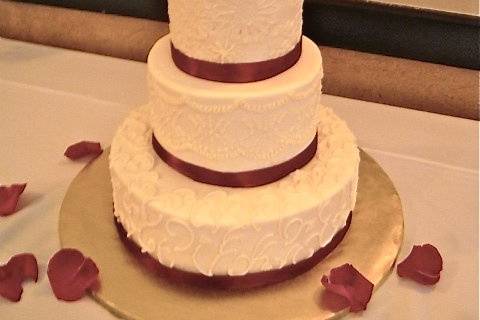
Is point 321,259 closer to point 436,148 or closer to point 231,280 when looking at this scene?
point 231,280

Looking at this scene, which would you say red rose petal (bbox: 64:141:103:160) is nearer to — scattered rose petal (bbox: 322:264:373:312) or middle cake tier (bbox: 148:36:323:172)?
middle cake tier (bbox: 148:36:323:172)

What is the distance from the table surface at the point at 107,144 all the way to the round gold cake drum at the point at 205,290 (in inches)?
1.2

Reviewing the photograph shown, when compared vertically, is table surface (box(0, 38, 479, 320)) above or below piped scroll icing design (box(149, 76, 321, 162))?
below

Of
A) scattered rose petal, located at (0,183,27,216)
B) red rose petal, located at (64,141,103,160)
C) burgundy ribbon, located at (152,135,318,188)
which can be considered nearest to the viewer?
burgundy ribbon, located at (152,135,318,188)

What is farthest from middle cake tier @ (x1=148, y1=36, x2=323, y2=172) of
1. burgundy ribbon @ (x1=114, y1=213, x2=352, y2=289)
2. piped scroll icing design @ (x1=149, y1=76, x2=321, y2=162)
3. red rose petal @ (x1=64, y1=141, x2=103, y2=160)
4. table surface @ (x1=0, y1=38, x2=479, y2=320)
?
red rose petal @ (x1=64, y1=141, x2=103, y2=160)

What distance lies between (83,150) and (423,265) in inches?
27.2

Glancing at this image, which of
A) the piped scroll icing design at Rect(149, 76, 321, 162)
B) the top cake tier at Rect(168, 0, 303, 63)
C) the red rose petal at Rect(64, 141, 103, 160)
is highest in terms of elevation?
the top cake tier at Rect(168, 0, 303, 63)

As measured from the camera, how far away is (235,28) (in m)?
0.98

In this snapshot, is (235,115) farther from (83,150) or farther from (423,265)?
(83,150)

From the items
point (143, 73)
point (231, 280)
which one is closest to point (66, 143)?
point (143, 73)

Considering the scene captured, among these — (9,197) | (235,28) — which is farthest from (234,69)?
(9,197)

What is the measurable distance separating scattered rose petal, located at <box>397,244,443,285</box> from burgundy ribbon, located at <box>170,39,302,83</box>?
1.23 ft

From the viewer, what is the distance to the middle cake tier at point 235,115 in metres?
1.01

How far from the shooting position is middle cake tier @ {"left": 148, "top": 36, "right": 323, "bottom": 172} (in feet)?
3.31
